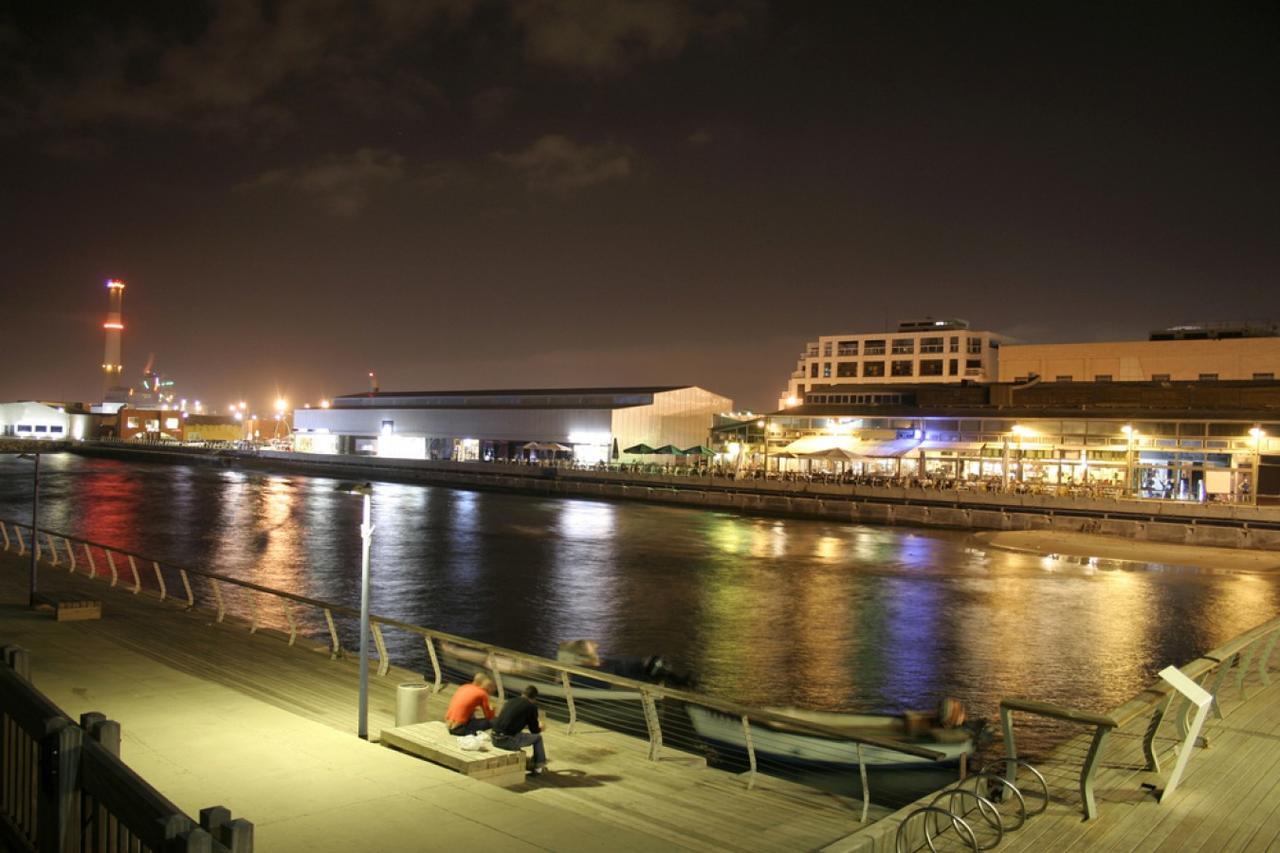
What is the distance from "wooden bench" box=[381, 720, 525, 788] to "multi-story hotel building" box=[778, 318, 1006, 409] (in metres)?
83.5

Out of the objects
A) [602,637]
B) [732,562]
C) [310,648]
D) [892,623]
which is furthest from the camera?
[732,562]

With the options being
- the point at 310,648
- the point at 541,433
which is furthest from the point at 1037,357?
the point at 310,648

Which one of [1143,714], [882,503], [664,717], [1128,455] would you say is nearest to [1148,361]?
[1128,455]

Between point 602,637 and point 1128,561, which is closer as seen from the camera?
point 602,637

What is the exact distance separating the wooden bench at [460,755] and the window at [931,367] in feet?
315

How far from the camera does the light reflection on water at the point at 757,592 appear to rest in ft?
68.9

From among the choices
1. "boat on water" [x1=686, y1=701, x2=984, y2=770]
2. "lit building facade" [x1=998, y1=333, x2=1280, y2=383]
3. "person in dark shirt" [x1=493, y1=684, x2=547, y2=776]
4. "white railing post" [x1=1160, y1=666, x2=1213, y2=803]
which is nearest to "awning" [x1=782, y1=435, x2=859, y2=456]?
"lit building facade" [x1=998, y1=333, x2=1280, y2=383]

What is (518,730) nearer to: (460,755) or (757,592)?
(460,755)

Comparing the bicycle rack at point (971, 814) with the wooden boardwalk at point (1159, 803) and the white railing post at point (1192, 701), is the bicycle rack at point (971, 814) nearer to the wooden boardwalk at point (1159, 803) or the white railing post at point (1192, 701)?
the wooden boardwalk at point (1159, 803)

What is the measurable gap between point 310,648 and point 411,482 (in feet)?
224

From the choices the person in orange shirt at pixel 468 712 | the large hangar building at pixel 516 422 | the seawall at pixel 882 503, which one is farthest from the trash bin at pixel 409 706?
the large hangar building at pixel 516 422

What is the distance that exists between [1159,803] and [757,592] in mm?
22854

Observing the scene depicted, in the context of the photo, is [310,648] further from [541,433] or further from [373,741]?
[541,433]

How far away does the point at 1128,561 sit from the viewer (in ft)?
127
